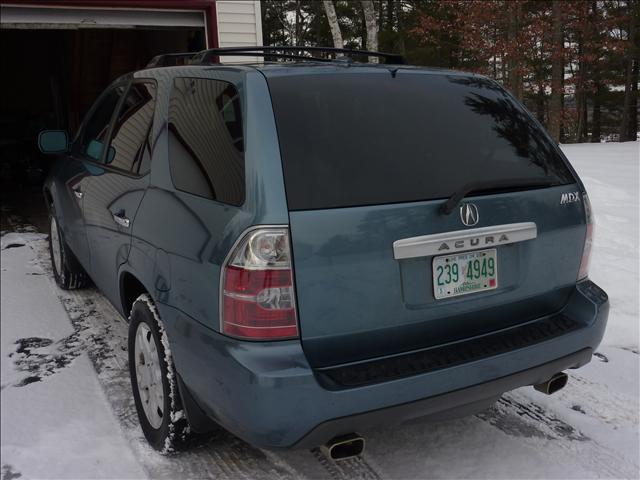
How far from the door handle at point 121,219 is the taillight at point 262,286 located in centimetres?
117

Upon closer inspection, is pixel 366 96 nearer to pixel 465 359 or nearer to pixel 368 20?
pixel 465 359

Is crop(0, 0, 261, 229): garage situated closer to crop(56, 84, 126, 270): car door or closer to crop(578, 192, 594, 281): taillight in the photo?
crop(56, 84, 126, 270): car door

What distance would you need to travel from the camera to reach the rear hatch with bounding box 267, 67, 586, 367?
2.17 meters

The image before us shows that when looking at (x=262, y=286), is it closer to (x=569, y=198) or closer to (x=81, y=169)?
(x=569, y=198)

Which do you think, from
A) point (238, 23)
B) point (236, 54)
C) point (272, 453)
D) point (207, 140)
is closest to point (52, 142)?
point (236, 54)

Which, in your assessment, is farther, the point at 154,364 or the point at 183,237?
the point at 154,364

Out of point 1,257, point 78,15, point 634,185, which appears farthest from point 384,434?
point 78,15

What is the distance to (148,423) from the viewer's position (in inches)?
117

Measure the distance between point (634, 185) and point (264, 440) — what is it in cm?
714

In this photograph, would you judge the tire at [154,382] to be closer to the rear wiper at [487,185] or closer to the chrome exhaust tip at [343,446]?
the chrome exhaust tip at [343,446]

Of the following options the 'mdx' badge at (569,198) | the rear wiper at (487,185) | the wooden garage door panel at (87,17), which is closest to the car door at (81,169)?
the rear wiper at (487,185)

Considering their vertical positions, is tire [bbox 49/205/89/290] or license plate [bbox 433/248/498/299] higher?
license plate [bbox 433/248/498/299]

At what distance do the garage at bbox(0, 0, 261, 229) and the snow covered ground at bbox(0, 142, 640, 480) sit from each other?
5.63 m

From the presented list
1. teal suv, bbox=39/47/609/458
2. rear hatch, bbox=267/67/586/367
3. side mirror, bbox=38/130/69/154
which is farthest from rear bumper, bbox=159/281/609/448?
side mirror, bbox=38/130/69/154
